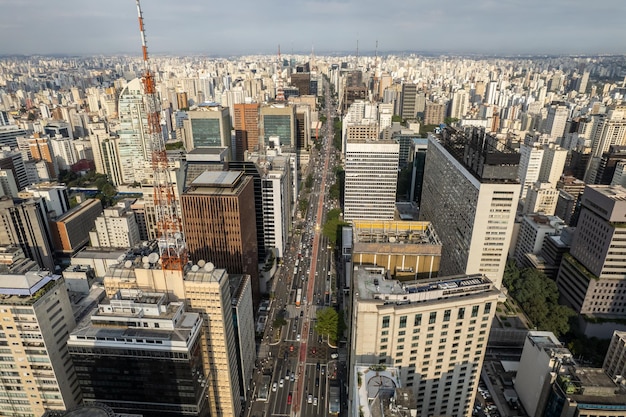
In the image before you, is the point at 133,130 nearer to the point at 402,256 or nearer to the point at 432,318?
the point at 402,256

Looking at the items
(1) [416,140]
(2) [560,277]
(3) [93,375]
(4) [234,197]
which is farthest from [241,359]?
(1) [416,140]

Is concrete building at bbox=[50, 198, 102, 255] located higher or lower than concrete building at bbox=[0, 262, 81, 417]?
lower

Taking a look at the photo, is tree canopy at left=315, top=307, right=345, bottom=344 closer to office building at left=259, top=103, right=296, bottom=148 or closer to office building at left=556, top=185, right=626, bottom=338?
office building at left=556, top=185, right=626, bottom=338

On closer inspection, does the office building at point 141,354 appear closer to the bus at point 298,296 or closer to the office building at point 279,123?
the bus at point 298,296

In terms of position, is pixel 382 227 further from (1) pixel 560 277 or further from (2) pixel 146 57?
(1) pixel 560 277

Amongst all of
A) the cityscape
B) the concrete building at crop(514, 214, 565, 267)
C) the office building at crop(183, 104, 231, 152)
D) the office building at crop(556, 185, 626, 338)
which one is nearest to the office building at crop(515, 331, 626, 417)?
the cityscape

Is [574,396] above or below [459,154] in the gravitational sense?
below
